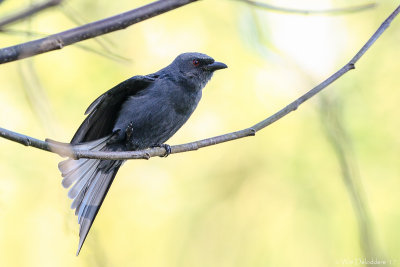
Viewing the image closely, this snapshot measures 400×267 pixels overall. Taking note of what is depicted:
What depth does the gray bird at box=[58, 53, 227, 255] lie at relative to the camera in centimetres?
456

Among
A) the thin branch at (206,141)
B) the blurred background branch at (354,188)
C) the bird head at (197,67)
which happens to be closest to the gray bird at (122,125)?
the bird head at (197,67)

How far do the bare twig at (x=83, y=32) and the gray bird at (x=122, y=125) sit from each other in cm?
260

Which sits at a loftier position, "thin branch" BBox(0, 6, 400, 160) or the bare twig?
the bare twig

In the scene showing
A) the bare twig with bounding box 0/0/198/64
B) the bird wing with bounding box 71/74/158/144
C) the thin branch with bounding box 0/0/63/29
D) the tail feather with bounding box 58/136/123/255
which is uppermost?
the thin branch with bounding box 0/0/63/29

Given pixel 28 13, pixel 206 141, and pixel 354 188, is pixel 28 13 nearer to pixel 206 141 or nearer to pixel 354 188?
pixel 206 141

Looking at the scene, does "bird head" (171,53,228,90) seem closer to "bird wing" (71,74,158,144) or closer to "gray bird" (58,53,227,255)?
"gray bird" (58,53,227,255)

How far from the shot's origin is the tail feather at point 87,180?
14.9ft

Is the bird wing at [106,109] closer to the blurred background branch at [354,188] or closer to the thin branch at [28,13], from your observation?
the blurred background branch at [354,188]

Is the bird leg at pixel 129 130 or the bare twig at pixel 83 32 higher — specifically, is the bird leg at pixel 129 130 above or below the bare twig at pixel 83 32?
below

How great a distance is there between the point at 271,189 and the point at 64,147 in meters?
5.10

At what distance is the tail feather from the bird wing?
85mm

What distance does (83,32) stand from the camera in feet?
5.83

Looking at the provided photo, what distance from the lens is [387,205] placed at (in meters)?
6.49

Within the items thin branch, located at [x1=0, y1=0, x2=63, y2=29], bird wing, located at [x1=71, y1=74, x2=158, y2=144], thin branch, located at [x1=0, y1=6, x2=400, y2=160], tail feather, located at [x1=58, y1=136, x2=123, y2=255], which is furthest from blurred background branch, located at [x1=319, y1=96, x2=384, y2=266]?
thin branch, located at [x1=0, y1=0, x2=63, y2=29]
